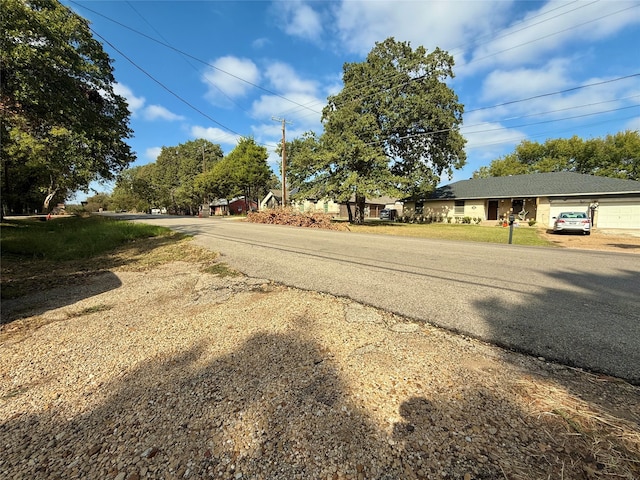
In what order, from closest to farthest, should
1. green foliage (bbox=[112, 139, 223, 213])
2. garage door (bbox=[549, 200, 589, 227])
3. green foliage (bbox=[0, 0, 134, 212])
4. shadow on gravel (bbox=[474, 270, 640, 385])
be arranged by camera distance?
shadow on gravel (bbox=[474, 270, 640, 385]) < green foliage (bbox=[0, 0, 134, 212]) < garage door (bbox=[549, 200, 589, 227]) < green foliage (bbox=[112, 139, 223, 213])

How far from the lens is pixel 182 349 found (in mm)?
2893

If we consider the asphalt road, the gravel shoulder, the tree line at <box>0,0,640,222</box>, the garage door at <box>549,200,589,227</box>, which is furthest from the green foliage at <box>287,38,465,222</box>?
the gravel shoulder

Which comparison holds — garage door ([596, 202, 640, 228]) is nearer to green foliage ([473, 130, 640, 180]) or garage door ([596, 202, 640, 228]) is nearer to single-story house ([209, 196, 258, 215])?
green foliage ([473, 130, 640, 180])

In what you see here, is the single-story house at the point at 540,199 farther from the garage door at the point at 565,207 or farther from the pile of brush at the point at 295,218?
the pile of brush at the point at 295,218

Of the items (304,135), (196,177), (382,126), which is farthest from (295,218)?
(196,177)

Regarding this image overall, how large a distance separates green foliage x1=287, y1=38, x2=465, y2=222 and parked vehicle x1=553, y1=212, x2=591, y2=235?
9.62 metres

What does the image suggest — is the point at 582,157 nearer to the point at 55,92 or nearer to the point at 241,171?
the point at 241,171

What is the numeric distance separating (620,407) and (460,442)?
1.23 m

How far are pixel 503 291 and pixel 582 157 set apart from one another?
49284 millimetres

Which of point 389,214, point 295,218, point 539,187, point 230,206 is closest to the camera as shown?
point 295,218

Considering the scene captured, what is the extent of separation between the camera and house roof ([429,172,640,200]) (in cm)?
2164

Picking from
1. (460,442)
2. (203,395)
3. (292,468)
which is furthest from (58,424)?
(460,442)

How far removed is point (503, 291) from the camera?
4.62 meters

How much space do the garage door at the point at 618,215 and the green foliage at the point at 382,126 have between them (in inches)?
414
